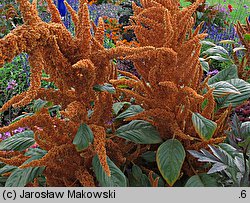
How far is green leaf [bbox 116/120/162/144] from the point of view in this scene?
1503 millimetres

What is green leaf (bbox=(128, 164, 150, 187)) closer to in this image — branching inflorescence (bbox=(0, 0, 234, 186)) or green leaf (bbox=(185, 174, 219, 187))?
branching inflorescence (bbox=(0, 0, 234, 186))

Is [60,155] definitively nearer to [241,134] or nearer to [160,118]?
[160,118]

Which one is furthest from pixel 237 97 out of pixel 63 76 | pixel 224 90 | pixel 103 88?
pixel 63 76

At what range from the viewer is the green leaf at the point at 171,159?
55.4 inches

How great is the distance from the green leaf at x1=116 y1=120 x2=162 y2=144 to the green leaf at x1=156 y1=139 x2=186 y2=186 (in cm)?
5

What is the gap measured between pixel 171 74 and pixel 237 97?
0.42 meters

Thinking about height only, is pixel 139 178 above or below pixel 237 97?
below

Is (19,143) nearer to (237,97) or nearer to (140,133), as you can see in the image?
(140,133)

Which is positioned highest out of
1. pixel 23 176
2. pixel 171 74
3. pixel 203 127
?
pixel 171 74

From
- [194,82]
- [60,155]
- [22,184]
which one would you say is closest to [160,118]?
[194,82]

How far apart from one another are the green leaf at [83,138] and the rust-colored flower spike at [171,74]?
0.74 ft

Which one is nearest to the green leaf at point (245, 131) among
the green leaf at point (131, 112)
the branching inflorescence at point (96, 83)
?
the branching inflorescence at point (96, 83)

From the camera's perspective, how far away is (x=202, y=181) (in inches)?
58.4

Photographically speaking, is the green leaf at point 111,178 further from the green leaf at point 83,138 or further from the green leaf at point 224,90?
the green leaf at point 224,90
